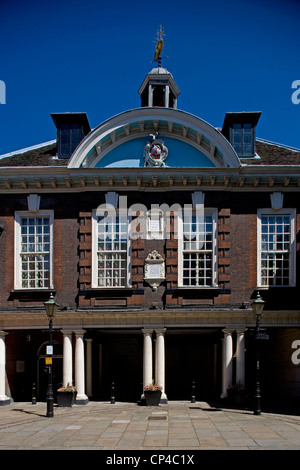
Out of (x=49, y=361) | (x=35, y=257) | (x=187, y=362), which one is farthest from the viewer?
(x=187, y=362)

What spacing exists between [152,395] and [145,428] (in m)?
5.14

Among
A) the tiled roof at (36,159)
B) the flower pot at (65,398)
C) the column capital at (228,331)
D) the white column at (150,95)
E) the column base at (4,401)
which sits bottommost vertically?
the column base at (4,401)

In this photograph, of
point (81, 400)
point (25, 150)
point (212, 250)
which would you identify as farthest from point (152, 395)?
point (25, 150)

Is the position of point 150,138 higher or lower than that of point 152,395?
higher

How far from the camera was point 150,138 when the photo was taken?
22.8m

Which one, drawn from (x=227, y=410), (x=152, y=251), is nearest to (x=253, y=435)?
(x=227, y=410)

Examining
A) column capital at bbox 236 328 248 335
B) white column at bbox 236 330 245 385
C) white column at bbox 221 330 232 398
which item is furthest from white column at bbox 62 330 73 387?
column capital at bbox 236 328 248 335

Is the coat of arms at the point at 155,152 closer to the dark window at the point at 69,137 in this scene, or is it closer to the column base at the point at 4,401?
the dark window at the point at 69,137

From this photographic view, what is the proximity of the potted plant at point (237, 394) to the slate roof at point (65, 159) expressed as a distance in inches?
385

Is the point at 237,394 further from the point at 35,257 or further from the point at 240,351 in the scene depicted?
the point at 35,257

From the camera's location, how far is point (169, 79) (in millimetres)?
25016

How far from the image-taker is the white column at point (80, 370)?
69.8 feet

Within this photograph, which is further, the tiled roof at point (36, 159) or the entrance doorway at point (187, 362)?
the entrance doorway at point (187, 362)

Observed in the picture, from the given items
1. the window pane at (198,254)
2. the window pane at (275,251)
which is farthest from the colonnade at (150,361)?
the window pane at (275,251)
